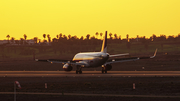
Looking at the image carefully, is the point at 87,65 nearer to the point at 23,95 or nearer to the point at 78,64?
the point at 78,64

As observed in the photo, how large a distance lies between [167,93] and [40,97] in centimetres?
1062

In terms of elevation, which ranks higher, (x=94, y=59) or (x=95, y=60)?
(x=94, y=59)

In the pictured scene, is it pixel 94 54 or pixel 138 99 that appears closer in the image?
pixel 138 99

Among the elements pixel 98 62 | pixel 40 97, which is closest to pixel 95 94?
pixel 40 97

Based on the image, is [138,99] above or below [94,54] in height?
below

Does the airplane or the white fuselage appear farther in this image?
the airplane

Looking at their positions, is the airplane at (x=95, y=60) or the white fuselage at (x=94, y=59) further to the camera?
the airplane at (x=95, y=60)

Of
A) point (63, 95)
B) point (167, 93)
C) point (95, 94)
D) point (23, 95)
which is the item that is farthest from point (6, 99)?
point (167, 93)

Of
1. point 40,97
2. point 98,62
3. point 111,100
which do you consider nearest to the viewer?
point 111,100

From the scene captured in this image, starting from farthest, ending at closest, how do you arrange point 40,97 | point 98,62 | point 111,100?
point 98,62 < point 40,97 < point 111,100

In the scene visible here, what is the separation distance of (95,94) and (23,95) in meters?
6.10

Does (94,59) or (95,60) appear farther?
(94,59)

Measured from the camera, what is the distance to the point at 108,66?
198 feet

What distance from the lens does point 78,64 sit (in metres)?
60.9
